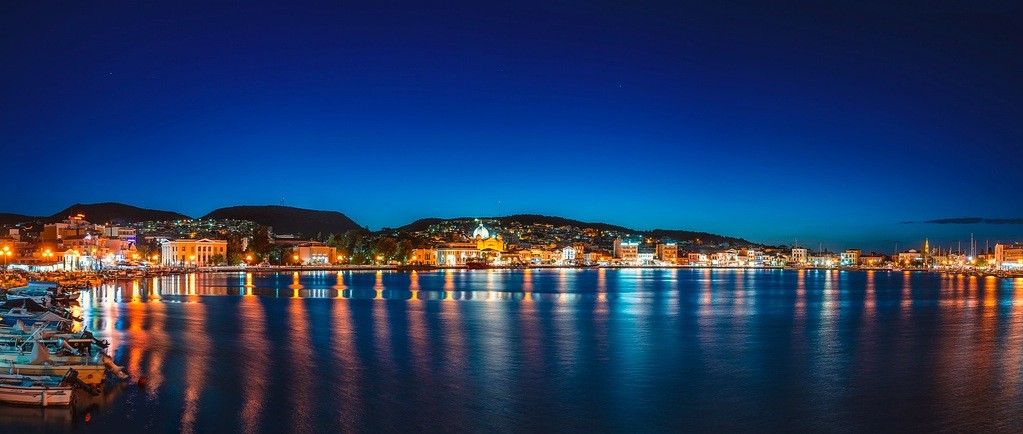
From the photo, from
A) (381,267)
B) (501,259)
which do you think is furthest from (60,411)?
(501,259)

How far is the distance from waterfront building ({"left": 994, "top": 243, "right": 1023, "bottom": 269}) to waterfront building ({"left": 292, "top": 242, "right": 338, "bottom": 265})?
341 ft

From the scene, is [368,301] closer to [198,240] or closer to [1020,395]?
[1020,395]

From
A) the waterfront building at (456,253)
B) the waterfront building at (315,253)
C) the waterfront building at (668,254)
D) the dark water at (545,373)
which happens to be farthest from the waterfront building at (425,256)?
the dark water at (545,373)

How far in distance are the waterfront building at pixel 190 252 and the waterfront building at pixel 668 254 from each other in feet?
352

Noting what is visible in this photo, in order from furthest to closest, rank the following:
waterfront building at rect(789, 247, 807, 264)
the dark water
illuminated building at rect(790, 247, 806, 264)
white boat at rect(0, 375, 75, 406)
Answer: waterfront building at rect(789, 247, 807, 264) → illuminated building at rect(790, 247, 806, 264) → the dark water → white boat at rect(0, 375, 75, 406)

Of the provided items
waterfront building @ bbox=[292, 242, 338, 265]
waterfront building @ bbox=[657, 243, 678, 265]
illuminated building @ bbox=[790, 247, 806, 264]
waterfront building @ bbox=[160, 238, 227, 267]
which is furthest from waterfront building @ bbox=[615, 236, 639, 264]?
waterfront building @ bbox=[160, 238, 227, 267]

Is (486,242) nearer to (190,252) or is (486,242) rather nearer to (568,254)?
(568,254)

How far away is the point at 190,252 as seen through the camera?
94.2 meters

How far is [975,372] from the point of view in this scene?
665 inches

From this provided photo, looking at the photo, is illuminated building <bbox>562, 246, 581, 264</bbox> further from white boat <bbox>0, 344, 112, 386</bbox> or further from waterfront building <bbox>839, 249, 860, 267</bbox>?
white boat <bbox>0, 344, 112, 386</bbox>

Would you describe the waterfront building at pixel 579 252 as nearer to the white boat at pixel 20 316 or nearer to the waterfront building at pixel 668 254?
the waterfront building at pixel 668 254

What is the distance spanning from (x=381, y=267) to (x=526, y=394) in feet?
288

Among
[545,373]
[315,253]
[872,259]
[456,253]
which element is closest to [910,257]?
[872,259]

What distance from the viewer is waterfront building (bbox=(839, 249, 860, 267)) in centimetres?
17475
